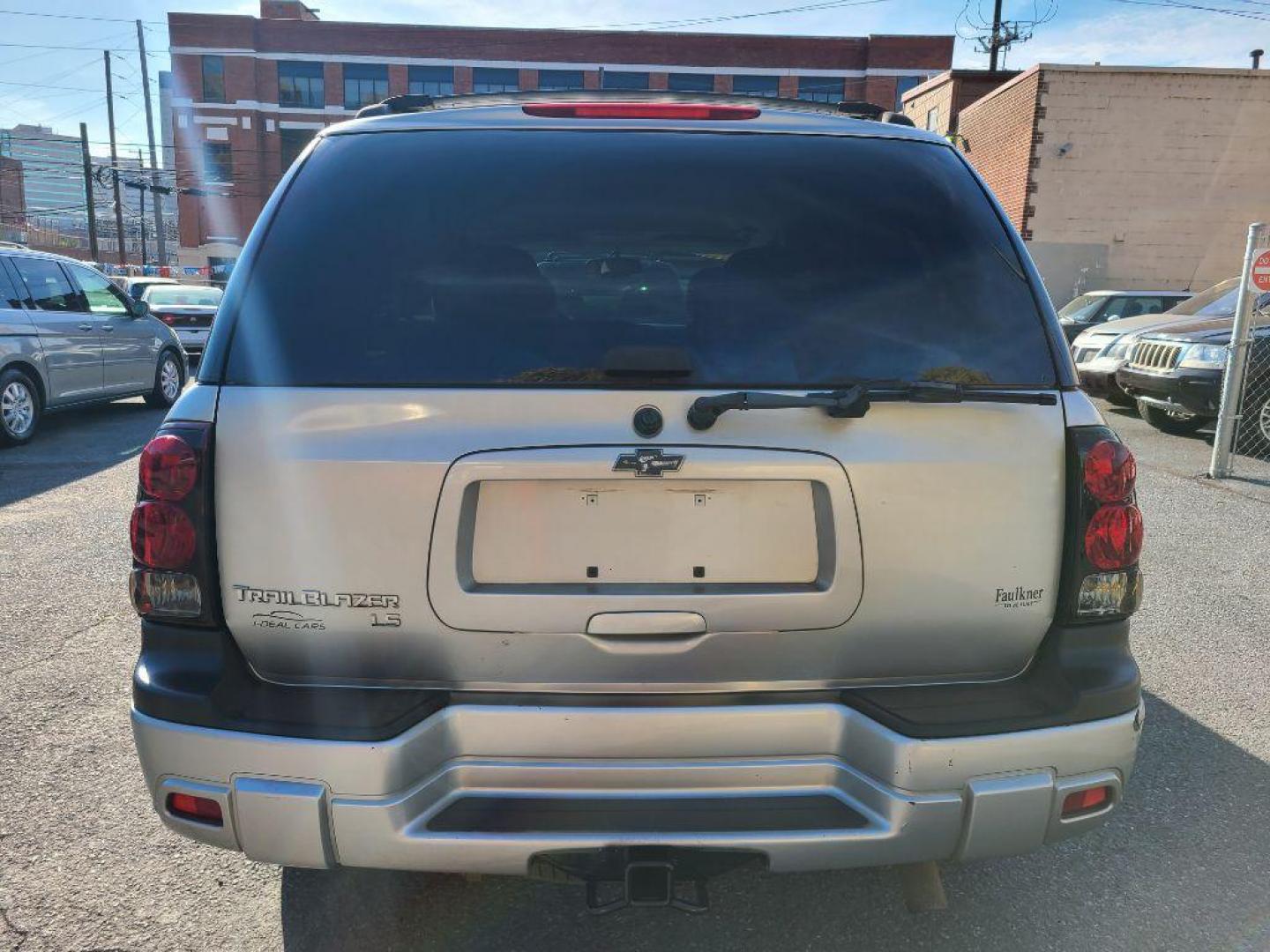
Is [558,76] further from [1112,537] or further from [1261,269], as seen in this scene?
[1112,537]

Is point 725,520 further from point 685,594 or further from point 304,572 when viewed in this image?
point 304,572

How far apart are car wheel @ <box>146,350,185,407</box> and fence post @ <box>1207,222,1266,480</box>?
1119 centimetres

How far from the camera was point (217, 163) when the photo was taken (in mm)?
54938

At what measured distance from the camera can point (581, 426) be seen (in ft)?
5.95

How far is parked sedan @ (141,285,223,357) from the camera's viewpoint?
16.6m

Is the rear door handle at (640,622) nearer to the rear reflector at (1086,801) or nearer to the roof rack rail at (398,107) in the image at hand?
the rear reflector at (1086,801)

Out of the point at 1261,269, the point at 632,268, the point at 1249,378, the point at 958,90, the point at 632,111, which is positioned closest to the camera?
the point at 632,268

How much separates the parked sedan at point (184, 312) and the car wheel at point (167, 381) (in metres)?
4.49

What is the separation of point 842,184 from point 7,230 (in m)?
67.1

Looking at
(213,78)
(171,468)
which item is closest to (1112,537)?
(171,468)

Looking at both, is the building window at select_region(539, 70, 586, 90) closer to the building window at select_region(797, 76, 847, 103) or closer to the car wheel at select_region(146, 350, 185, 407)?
the building window at select_region(797, 76, 847, 103)

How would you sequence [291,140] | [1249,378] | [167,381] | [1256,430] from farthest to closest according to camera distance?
[291,140]
[167,381]
[1256,430]
[1249,378]

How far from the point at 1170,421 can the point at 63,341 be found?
11.8 m

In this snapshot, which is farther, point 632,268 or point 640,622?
point 632,268
